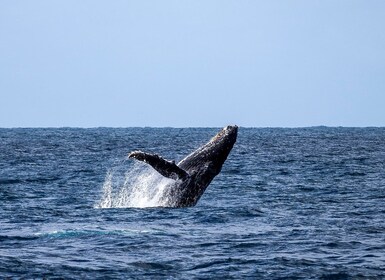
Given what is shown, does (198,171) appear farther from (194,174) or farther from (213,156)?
(213,156)

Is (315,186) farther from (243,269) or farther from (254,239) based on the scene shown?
(243,269)

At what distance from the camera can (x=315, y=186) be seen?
32.5 meters

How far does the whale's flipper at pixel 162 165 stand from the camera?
1839 cm

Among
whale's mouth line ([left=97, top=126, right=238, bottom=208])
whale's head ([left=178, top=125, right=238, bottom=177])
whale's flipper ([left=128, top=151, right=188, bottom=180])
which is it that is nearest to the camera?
whale's flipper ([left=128, top=151, right=188, bottom=180])

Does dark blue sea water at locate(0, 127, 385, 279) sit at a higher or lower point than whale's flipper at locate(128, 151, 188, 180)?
lower

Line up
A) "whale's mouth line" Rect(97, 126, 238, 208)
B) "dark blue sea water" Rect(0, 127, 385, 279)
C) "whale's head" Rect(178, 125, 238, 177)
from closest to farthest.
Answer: "dark blue sea water" Rect(0, 127, 385, 279) → "whale's mouth line" Rect(97, 126, 238, 208) → "whale's head" Rect(178, 125, 238, 177)

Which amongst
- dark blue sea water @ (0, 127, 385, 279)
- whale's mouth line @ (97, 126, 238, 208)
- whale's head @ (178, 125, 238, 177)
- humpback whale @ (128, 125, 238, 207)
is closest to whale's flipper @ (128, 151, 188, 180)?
whale's mouth line @ (97, 126, 238, 208)

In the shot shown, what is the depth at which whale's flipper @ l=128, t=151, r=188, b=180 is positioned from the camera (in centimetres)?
1839

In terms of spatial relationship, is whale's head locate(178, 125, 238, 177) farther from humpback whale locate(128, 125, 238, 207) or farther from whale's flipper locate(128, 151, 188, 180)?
whale's flipper locate(128, 151, 188, 180)

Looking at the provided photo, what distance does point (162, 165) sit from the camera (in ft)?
62.6

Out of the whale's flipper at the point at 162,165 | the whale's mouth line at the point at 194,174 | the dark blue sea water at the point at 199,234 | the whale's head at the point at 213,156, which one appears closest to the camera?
the dark blue sea water at the point at 199,234

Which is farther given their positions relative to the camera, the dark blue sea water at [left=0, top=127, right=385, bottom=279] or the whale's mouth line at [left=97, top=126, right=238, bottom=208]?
the whale's mouth line at [left=97, top=126, right=238, bottom=208]

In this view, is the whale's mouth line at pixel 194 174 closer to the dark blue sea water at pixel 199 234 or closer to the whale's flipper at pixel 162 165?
the whale's flipper at pixel 162 165

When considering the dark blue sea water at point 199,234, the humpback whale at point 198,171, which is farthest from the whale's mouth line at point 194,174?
the dark blue sea water at point 199,234
